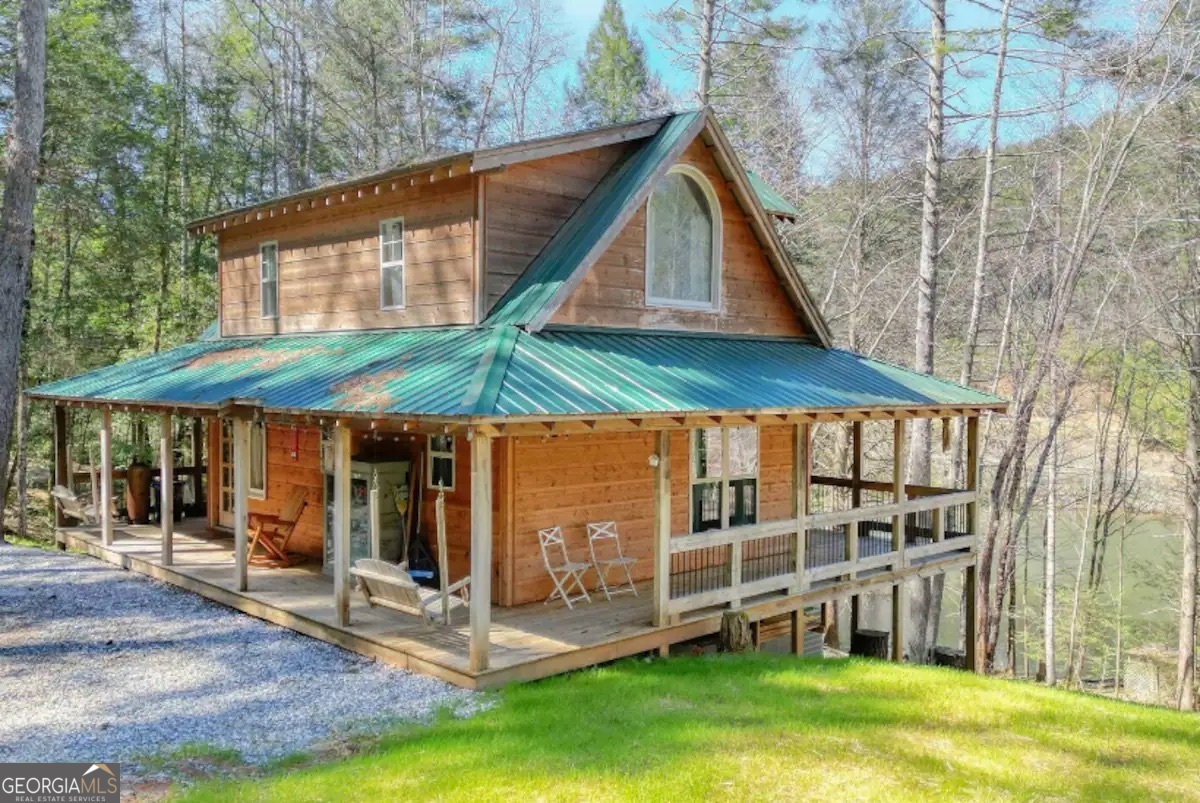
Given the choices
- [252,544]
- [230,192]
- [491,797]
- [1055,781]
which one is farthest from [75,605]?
[230,192]

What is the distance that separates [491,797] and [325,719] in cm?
210

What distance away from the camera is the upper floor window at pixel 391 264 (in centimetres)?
1105

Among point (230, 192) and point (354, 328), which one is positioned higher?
point (230, 192)

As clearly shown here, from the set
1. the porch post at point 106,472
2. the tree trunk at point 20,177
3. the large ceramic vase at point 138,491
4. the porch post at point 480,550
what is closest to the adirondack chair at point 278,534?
the porch post at point 106,472

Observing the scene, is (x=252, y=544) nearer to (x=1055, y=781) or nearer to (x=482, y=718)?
(x=482, y=718)

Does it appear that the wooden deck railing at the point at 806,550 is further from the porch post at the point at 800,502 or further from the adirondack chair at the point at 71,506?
the adirondack chair at the point at 71,506

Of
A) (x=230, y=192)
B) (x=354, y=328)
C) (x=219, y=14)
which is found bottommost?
(x=354, y=328)

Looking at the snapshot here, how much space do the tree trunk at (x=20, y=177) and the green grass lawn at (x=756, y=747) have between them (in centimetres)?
1215

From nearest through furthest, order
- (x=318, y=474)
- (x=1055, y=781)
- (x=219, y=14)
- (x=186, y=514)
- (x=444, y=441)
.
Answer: (x=1055, y=781)
(x=444, y=441)
(x=318, y=474)
(x=186, y=514)
(x=219, y=14)

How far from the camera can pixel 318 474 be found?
1163cm

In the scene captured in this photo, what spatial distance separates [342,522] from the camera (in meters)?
8.19

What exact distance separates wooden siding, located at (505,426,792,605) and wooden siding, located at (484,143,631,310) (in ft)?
6.44

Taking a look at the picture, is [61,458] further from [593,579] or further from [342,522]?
[593,579]

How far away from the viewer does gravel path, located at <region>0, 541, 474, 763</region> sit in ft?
20.0
